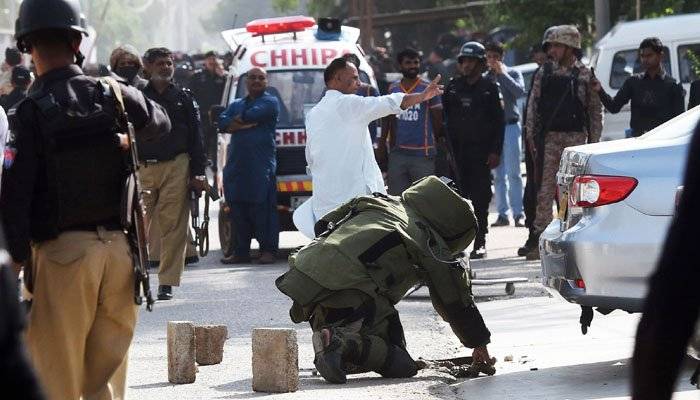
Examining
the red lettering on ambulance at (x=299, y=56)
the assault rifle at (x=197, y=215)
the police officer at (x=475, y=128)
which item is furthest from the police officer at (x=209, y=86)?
the police officer at (x=475, y=128)

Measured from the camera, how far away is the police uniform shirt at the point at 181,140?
1203cm

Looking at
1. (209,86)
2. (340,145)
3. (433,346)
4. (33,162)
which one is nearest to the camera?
(33,162)

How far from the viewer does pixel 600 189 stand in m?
8.30

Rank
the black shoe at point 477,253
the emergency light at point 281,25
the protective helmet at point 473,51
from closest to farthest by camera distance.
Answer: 1. the protective helmet at point 473,51
2. the black shoe at point 477,253
3. the emergency light at point 281,25

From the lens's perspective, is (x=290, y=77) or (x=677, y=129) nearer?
(x=677, y=129)

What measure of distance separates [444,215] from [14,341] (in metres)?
5.87

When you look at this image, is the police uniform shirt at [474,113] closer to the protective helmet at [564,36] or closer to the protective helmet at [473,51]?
the protective helmet at [473,51]

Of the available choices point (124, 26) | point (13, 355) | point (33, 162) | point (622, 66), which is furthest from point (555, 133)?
point (124, 26)

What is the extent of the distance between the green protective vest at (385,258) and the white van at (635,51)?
430 inches

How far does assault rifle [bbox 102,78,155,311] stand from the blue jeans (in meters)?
12.5

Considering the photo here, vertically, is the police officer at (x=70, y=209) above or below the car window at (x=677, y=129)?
above

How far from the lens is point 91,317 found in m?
5.57

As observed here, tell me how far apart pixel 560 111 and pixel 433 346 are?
15.0 feet

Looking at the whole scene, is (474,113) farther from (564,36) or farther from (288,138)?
(288,138)
